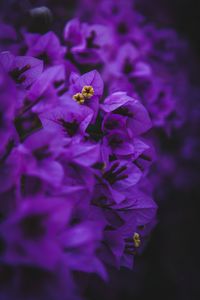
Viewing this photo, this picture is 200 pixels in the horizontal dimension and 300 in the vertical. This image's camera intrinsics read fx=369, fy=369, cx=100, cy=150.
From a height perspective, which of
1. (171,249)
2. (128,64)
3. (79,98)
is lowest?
(171,249)

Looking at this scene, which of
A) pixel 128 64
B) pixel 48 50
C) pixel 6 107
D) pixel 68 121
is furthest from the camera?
pixel 128 64

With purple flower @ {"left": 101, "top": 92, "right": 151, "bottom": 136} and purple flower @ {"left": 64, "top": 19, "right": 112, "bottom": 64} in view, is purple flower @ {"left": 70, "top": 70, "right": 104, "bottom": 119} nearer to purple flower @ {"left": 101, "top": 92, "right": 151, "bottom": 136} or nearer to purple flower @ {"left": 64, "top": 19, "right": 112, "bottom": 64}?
purple flower @ {"left": 101, "top": 92, "right": 151, "bottom": 136}

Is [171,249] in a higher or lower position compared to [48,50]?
lower

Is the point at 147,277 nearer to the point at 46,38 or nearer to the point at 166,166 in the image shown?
the point at 166,166

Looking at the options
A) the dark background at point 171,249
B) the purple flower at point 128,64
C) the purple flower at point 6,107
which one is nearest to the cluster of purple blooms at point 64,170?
the purple flower at point 6,107

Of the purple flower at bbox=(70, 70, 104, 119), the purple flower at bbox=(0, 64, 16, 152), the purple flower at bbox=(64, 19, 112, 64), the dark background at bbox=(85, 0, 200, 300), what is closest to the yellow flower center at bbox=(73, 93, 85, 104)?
the purple flower at bbox=(70, 70, 104, 119)

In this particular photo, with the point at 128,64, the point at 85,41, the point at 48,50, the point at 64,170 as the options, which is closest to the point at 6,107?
the point at 64,170

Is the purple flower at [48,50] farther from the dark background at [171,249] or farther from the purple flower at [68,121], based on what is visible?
the dark background at [171,249]

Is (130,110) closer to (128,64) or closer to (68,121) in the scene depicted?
(68,121)

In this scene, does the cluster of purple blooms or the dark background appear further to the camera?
the dark background
